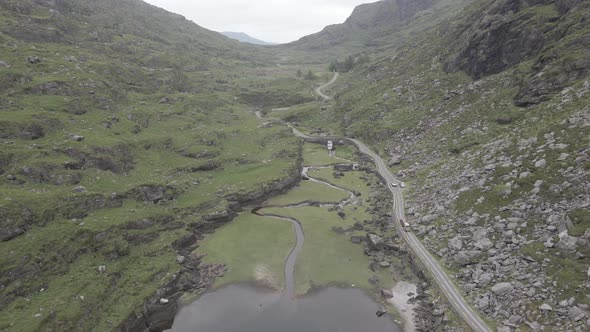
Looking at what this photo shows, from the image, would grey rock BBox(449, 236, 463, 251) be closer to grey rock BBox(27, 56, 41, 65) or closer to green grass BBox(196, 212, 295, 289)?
green grass BBox(196, 212, 295, 289)

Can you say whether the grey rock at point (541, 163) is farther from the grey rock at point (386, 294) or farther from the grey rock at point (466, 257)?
the grey rock at point (386, 294)

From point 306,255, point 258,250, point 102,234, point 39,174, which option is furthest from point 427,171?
point 39,174

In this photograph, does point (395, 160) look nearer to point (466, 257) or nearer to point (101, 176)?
point (466, 257)

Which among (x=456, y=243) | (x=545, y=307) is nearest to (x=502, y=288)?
(x=545, y=307)

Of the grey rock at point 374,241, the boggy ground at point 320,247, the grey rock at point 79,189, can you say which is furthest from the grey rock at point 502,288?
the grey rock at point 79,189

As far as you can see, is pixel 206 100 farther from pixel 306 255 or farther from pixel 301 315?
pixel 301 315

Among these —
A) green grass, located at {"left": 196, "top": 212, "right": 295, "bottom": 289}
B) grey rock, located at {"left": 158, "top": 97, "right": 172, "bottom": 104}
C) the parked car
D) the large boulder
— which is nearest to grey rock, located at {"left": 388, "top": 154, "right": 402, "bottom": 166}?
the parked car
